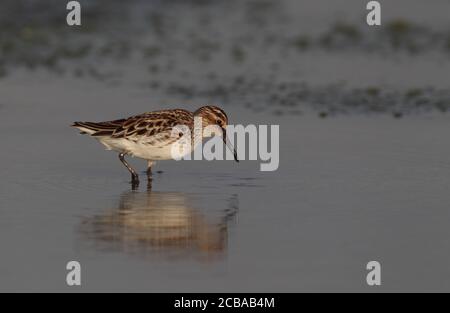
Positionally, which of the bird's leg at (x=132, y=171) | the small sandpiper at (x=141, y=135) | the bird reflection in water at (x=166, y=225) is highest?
the small sandpiper at (x=141, y=135)

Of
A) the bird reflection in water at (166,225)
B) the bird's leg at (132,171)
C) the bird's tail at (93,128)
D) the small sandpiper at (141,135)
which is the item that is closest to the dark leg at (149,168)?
the small sandpiper at (141,135)

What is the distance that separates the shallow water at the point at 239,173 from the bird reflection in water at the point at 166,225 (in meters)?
0.03

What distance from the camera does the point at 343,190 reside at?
13812 millimetres

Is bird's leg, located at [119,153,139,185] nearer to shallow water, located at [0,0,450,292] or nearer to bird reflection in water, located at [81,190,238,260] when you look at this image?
shallow water, located at [0,0,450,292]

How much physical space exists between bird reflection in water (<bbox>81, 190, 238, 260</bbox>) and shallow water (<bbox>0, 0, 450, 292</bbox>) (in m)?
0.03

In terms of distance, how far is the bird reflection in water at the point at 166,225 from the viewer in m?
11.5

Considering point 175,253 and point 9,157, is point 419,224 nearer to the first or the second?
point 175,253

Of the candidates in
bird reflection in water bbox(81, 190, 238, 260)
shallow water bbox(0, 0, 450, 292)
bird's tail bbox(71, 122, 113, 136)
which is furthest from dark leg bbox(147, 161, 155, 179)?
bird reflection in water bbox(81, 190, 238, 260)

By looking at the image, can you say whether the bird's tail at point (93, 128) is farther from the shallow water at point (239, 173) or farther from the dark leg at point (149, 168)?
the dark leg at point (149, 168)

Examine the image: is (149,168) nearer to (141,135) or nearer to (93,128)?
(141,135)

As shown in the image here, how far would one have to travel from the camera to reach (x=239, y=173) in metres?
14.9

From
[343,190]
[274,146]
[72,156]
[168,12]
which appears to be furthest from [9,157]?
[168,12]

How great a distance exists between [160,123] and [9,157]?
217cm

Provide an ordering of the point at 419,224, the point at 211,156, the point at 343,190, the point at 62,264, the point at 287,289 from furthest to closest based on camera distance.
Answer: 1. the point at 211,156
2. the point at 343,190
3. the point at 419,224
4. the point at 62,264
5. the point at 287,289
